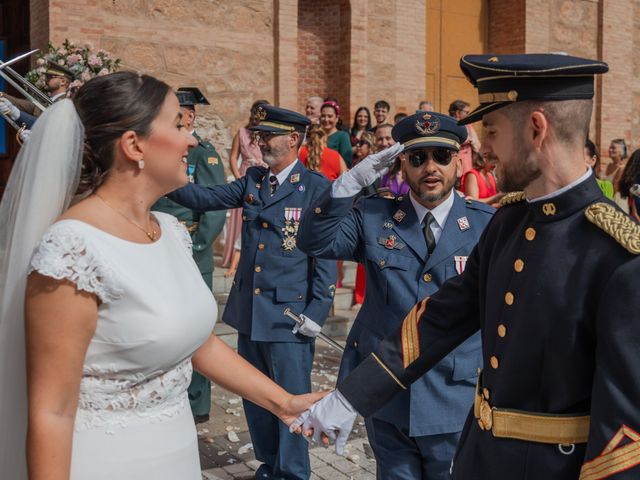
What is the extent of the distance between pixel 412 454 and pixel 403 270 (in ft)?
2.69

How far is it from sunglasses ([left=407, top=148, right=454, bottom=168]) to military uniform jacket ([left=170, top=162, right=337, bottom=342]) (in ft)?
4.23

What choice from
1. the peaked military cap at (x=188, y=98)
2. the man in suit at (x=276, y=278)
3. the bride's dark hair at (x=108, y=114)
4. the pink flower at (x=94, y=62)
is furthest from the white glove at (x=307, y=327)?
the pink flower at (x=94, y=62)

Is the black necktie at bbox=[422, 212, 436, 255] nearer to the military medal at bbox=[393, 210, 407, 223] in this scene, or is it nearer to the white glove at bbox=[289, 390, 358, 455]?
the military medal at bbox=[393, 210, 407, 223]

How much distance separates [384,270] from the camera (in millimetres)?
3656

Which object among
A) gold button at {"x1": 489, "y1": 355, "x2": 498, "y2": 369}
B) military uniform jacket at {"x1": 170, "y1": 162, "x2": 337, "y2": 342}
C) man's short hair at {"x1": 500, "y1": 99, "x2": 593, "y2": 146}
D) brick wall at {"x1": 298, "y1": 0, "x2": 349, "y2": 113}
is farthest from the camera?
brick wall at {"x1": 298, "y1": 0, "x2": 349, "y2": 113}

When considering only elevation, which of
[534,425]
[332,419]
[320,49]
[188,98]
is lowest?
[332,419]

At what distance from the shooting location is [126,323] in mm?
2268

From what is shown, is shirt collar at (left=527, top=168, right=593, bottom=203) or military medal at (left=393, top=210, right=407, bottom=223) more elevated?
shirt collar at (left=527, top=168, right=593, bottom=203)

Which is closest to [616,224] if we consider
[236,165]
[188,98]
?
[188,98]

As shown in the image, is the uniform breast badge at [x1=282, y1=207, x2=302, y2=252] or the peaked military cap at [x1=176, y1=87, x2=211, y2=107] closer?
the uniform breast badge at [x1=282, y1=207, x2=302, y2=252]

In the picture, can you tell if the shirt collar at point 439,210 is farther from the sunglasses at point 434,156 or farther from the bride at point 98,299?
the bride at point 98,299

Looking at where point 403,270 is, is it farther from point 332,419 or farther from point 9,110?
point 9,110

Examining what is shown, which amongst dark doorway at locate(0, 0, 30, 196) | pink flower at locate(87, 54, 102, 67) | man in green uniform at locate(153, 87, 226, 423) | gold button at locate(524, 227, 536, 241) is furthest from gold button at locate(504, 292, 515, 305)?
dark doorway at locate(0, 0, 30, 196)

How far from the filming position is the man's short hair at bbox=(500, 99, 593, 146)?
86.7 inches
